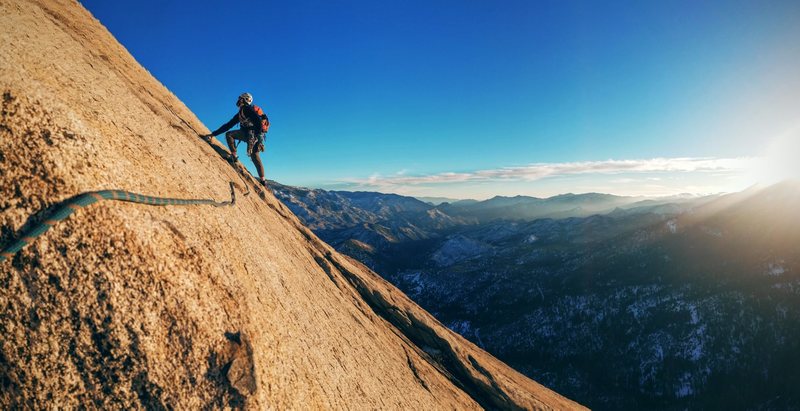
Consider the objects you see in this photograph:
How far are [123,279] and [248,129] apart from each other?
49.8 feet

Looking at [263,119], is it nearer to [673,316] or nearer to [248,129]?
[248,129]

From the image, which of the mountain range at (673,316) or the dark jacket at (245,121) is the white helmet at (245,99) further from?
the mountain range at (673,316)

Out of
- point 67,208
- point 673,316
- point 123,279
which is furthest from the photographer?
point 673,316

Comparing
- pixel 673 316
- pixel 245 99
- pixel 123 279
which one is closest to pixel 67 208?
pixel 123 279

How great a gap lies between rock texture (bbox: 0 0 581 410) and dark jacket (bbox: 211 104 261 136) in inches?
246

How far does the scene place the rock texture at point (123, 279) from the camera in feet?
20.7

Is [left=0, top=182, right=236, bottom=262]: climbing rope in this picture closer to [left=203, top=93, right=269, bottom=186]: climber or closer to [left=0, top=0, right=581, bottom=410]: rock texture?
[left=0, top=0, right=581, bottom=410]: rock texture

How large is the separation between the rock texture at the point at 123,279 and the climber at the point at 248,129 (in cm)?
627

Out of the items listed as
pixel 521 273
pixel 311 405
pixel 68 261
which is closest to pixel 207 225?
pixel 68 261

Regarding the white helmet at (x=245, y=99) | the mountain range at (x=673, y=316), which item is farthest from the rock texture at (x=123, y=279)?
the mountain range at (x=673, y=316)

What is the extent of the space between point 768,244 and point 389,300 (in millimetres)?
170928

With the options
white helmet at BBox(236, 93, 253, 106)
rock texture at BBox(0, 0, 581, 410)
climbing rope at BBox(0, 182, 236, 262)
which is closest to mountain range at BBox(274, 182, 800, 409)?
rock texture at BBox(0, 0, 581, 410)

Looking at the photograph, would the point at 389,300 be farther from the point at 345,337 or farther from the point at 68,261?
the point at 68,261

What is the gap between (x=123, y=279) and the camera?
7020mm
